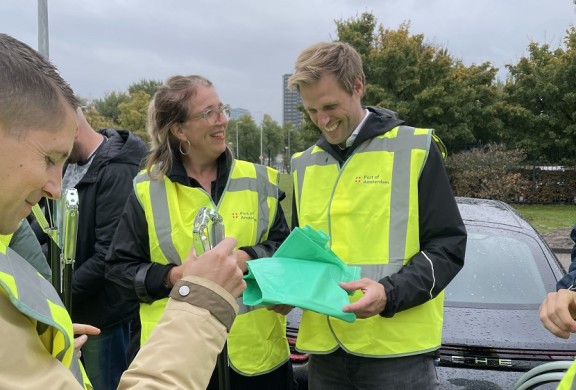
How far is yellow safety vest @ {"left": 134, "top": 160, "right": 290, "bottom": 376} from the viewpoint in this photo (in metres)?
2.32

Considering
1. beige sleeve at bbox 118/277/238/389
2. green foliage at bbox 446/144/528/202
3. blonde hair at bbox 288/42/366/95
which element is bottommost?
green foliage at bbox 446/144/528/202

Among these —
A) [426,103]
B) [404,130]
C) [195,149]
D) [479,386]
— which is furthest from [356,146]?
[426,103]

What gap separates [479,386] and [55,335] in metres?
2.04

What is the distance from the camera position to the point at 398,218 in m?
2.14

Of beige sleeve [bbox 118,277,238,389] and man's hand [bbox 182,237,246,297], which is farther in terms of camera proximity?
man's hand [bbox 182,237,246,297]

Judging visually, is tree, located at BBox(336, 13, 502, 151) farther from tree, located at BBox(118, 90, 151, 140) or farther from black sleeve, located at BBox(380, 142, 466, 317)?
black sleeve, located at BBox(380, 142, 466, 317)

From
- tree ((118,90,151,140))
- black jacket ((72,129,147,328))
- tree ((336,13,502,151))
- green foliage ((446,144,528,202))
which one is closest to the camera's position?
black jacket ((72,129,147,328))

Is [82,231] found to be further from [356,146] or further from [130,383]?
[130,383]

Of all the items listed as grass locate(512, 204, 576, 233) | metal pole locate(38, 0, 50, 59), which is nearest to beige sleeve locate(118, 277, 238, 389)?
metal pole locate(38, 0, 50, 59)

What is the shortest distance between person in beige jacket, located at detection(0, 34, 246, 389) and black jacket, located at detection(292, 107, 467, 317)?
0.91 meters

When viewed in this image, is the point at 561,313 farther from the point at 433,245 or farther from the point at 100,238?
the point at 100,238

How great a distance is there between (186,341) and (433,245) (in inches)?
48.8

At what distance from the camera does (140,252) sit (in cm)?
240

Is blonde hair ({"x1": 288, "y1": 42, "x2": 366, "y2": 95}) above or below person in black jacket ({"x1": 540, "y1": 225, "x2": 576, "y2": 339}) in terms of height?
above
